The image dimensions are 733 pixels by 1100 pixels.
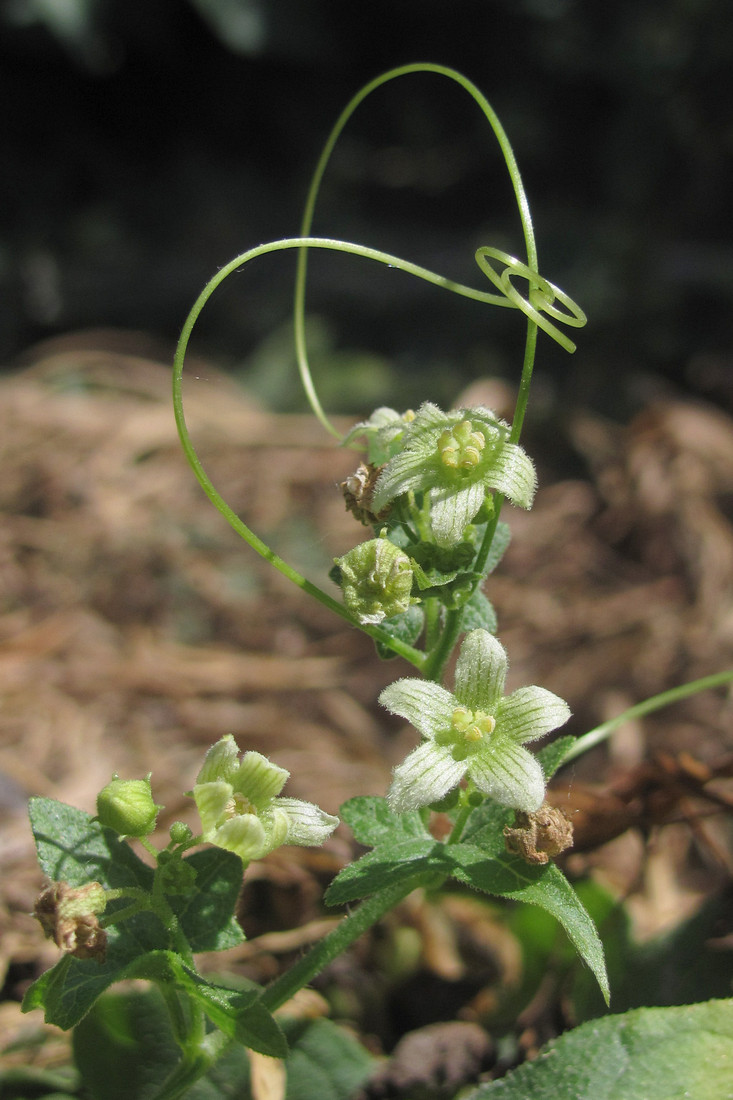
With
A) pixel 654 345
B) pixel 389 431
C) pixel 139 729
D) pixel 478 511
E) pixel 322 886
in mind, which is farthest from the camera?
pixel 654 345

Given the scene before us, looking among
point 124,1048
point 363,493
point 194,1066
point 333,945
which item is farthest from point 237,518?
point 124,1048

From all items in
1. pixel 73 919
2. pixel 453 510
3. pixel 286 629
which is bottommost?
pixel 286 629

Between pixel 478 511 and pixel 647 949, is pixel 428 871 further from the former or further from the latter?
pixel 647 949

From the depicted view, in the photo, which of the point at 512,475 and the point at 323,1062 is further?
the point at 323,1062

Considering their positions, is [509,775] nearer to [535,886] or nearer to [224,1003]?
[535,886]

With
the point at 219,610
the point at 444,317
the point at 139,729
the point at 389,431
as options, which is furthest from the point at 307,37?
the point at 389,431

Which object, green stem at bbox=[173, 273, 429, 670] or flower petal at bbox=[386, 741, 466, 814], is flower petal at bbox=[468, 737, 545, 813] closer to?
flower petal at bbox=[386, 741, 466, 814]

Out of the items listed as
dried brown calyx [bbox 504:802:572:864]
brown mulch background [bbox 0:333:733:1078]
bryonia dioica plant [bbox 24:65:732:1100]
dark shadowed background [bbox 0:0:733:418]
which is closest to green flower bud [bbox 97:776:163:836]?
bryonia dioica plant [bbox 24:65:732:1100]
